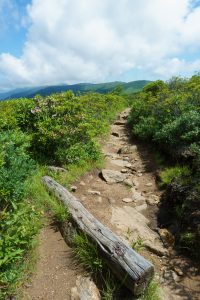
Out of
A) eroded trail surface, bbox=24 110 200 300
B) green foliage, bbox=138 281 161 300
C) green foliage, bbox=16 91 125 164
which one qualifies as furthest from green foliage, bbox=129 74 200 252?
green foliage, bbox=16 91 125 164

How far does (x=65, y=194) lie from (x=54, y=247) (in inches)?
58.9

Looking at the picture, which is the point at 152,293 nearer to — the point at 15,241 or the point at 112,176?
the point at 15,241

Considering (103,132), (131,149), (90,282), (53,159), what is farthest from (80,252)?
(103,132)

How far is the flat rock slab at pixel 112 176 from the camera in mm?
8684

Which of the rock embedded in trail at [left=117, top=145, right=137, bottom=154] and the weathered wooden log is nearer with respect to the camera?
the weathered wooden log

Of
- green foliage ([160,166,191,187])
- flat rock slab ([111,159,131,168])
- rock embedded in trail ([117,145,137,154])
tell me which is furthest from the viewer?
rock embedded in trail ([117,145,137,154])

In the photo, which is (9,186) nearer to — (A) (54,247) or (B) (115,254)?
(A) (54,247)

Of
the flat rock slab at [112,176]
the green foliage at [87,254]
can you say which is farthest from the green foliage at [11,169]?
the flat rock slab at [112,176]

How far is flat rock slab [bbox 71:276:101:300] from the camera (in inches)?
161

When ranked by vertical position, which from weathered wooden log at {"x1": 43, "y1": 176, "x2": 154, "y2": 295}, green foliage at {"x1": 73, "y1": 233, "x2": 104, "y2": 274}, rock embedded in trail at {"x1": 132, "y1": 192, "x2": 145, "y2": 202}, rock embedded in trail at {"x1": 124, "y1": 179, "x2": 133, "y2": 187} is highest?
weathered wooden log at {"x1": 43, "y1": 176, "x2": 154, "y2": 295}

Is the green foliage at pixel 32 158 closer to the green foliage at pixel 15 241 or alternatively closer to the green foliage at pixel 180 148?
the green foliage at pixel 15 241

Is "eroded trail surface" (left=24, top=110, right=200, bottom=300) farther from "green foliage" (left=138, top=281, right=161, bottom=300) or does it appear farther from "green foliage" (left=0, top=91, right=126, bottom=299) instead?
"green foliage" (left=0, top=91, right=126, bottom=299)

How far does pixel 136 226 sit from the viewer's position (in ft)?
20.3

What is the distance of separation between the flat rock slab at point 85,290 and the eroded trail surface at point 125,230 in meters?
0.11
